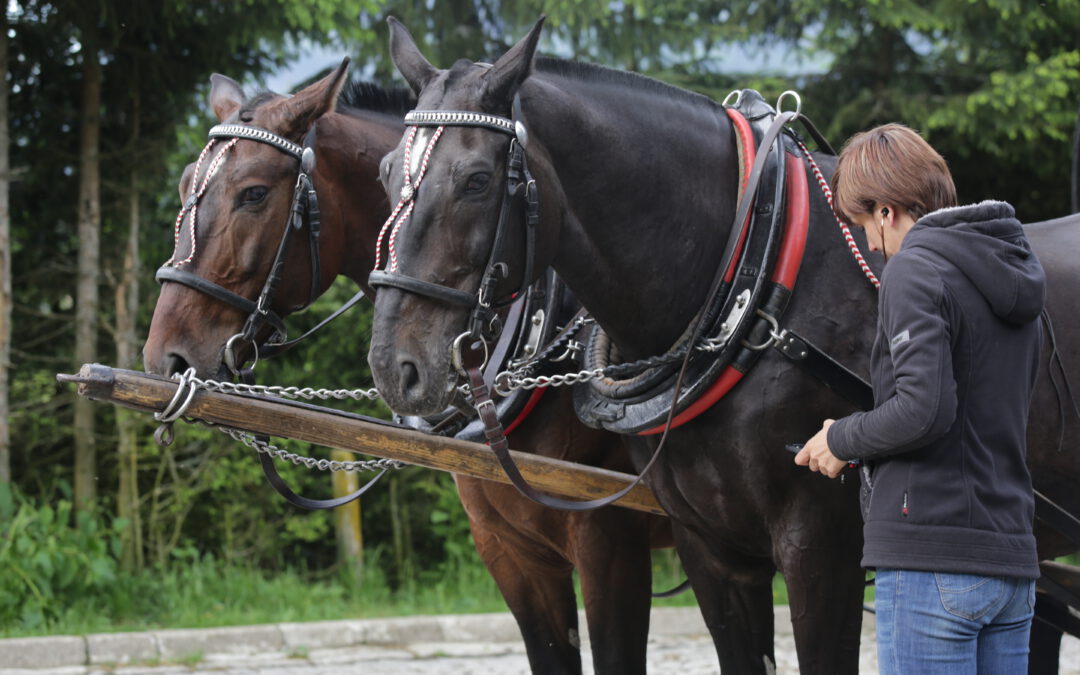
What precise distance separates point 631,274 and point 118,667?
4.02 metres

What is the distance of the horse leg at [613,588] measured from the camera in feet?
10.6

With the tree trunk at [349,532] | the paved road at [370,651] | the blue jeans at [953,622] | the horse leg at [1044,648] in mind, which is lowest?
the paved road at [370,651]

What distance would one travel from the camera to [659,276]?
8.56ft

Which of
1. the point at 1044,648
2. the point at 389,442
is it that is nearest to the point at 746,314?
the point at 389,442

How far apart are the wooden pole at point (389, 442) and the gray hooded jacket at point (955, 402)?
3.14 ft

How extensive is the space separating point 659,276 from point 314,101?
1188mm

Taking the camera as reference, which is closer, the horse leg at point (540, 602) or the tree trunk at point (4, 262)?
the horse leg at point (540, 602)

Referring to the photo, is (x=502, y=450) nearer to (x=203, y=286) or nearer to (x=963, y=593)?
(x=203, y=286)

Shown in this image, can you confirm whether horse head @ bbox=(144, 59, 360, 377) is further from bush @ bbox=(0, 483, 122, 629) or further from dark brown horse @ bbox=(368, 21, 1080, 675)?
bush @ bbox=(0, 483, 122, 629)

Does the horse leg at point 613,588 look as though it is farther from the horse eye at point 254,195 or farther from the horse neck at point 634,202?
the horse eye at point 254,195

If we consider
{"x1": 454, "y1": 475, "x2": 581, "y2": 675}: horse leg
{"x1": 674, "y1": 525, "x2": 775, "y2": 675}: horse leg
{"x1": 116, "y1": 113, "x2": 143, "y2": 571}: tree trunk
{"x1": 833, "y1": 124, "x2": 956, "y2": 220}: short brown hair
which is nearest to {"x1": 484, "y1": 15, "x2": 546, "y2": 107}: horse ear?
{"x1": 833, "y1": 124, "x2": 956, "y2": 220}: short brown hair

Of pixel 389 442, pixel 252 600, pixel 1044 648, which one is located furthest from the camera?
pixel 252 600

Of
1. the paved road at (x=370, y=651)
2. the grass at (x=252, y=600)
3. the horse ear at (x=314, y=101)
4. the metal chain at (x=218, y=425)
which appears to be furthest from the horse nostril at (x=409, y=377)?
the grass at (x=252, y=600)

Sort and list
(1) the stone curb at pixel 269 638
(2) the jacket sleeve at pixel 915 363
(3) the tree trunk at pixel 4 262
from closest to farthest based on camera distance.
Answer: (2) the jacket sleeve at pixel 915 363
(1) the stone curb at pixel 269 638
(3) the tree trunk at pixel 4 262
